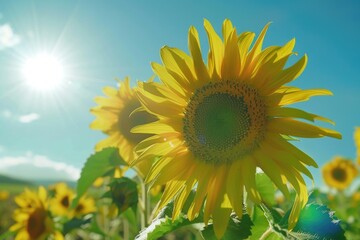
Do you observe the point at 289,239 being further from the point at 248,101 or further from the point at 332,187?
the point at 332,187

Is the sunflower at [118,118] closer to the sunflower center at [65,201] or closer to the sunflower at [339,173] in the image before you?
the sunflower center at [65,201]

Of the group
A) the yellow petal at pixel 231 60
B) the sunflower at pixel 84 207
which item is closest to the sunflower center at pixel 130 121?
the yellow petal at pixel 231 60

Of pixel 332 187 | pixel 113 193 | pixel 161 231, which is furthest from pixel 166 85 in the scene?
pixel 332 187

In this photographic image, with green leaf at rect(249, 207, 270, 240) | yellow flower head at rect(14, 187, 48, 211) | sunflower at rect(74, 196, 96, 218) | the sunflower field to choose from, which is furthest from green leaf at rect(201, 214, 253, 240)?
sunflower at rect(74, 196, 96, 218)

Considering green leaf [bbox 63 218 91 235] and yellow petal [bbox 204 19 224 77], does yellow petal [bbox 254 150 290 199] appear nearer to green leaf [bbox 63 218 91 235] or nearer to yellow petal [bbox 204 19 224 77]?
yellow petal [bbox 204 19 224 77]

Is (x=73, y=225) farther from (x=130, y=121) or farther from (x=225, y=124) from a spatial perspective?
(x=225, y=124)

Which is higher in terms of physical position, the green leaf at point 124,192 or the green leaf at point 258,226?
the green leaf at point 124,192
